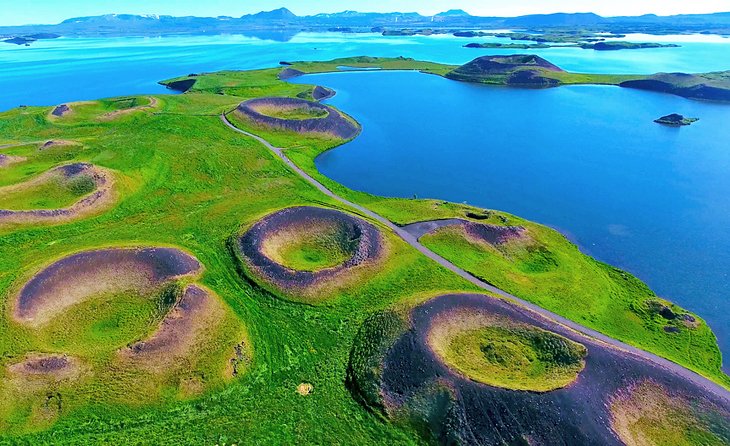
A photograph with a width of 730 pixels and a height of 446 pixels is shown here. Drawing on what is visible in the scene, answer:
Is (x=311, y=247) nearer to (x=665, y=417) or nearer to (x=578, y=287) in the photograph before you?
(x=578, y=287)

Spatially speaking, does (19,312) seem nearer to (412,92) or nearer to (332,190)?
(332,190)

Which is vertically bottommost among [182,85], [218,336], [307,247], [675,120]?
[218,336]

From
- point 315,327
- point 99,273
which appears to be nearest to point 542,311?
point 315,327

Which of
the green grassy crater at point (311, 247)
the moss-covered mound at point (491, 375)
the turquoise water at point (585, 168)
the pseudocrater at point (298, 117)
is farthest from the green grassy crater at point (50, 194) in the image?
the moss-covered mound at point (491, 375)

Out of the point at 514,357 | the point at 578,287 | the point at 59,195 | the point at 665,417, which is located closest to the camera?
the point at 665,417

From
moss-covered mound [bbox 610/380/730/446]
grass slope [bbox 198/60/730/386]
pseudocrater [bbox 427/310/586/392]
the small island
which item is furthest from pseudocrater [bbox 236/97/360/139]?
the small island

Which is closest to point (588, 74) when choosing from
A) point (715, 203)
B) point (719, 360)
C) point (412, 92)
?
point (412, 92)

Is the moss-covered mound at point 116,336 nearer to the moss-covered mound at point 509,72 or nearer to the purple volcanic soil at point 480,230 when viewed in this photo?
the purple volcanic soil at point 480,230

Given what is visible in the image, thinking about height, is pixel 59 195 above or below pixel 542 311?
above
